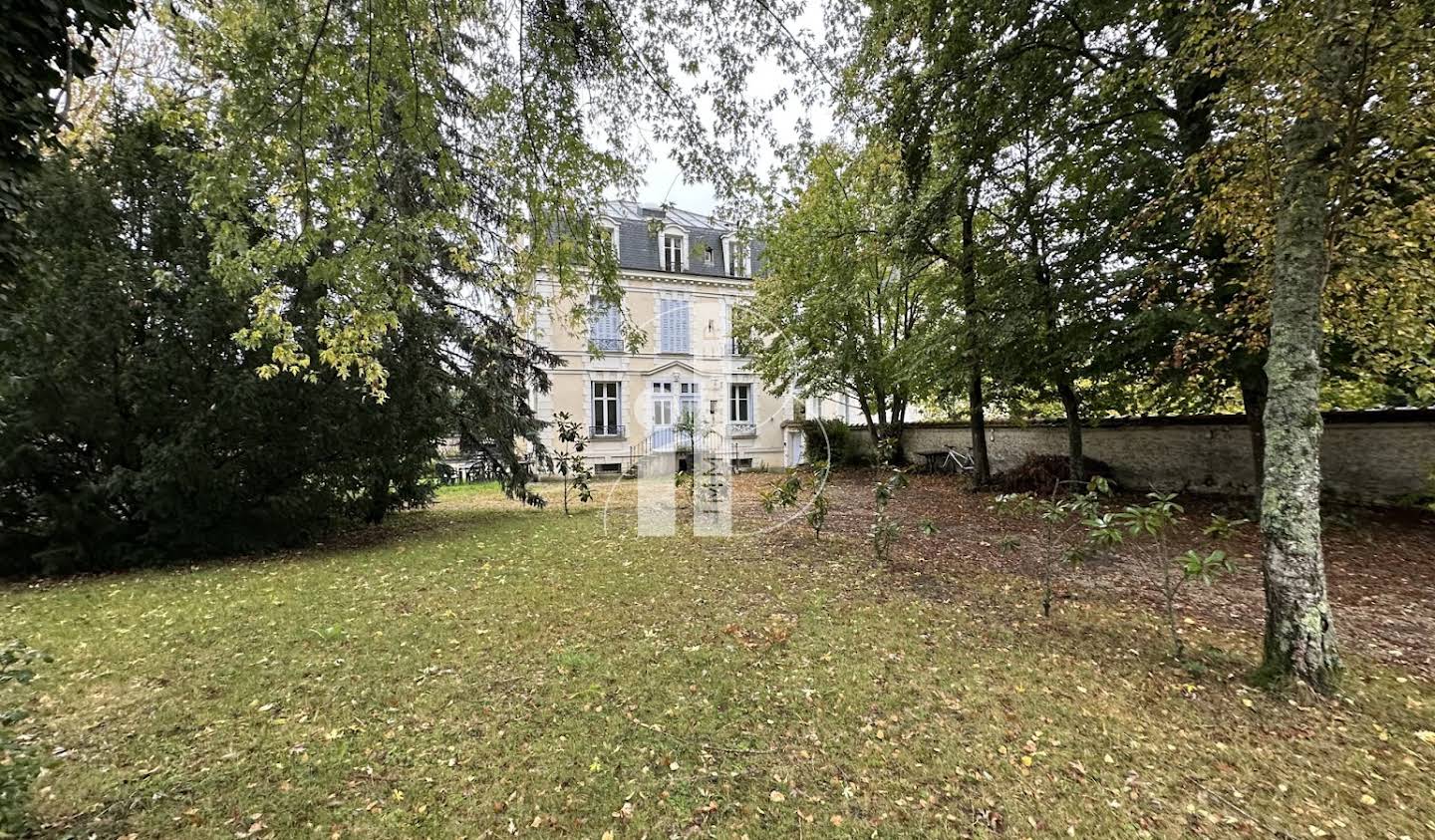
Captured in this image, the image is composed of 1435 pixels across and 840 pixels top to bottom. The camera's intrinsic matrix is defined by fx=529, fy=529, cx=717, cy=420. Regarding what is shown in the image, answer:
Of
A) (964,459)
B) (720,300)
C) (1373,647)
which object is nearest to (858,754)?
(1373,647)

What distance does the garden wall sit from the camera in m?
6.59

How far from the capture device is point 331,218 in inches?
152

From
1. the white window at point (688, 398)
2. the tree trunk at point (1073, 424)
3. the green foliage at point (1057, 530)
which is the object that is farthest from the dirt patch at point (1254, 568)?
the white window at point (688, 398)

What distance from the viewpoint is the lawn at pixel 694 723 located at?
2.05 m

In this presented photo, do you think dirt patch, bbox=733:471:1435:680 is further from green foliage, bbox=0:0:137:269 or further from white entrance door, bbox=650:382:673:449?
white entrance door, bbox=650:382:673:449

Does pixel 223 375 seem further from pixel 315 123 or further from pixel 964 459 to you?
pixel 964 459

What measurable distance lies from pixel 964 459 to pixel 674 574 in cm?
→ 1102

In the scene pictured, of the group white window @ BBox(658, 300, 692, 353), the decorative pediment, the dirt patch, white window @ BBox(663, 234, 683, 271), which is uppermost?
white window @ BBox(663, 234, 683, 271)

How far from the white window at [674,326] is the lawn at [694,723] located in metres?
14.0

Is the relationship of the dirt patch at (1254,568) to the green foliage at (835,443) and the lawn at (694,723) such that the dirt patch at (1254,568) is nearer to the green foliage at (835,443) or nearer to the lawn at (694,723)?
the lawn at (694,723)

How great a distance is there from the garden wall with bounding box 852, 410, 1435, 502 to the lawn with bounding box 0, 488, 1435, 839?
19.6ft

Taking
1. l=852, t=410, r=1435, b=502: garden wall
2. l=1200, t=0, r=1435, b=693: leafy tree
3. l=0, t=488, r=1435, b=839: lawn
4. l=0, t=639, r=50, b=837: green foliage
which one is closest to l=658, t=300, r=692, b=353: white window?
l=852, t=410, r=1435, b=502: garden wall

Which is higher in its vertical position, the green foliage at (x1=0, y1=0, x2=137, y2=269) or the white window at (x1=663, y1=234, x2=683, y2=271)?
the white window at (x1=663, y1=234, x2=683, y2=271)

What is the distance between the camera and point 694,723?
2.69m
